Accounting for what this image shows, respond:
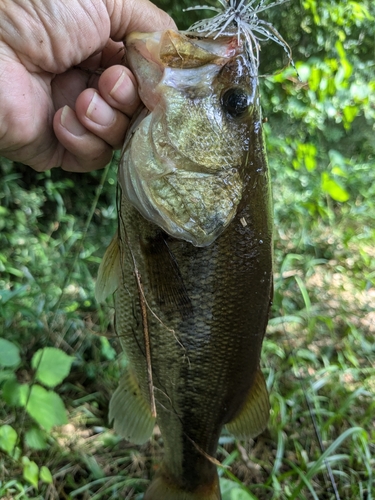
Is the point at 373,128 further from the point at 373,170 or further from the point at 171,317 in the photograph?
the point at 171,317

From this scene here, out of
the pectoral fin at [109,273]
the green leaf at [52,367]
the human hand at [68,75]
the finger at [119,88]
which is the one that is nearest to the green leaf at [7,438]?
the green leaf at [52,367]

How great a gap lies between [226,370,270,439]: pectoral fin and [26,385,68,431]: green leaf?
0.75m

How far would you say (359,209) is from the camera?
390 cm

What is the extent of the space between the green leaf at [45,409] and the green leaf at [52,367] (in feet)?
0.20

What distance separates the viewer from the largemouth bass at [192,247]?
97 centimetres

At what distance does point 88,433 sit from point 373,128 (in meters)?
4.98

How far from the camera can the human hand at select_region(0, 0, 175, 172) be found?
1.10 m

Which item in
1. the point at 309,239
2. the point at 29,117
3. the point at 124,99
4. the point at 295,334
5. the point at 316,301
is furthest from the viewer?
the point at 309,239

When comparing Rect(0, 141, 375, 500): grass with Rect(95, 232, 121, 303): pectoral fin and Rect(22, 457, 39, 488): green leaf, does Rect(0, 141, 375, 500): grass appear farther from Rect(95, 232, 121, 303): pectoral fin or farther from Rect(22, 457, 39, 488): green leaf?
Rect(95, 232, 121, 303): pectoral fin

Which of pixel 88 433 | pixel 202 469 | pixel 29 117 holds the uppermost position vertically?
pixel 29 117

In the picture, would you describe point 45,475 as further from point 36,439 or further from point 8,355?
point 8,355

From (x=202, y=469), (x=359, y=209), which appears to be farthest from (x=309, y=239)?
(x=202, y=469)

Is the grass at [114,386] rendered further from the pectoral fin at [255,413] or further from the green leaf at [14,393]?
the pectoral fin at [255,413]

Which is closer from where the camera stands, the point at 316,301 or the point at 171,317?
the point at 171,317
